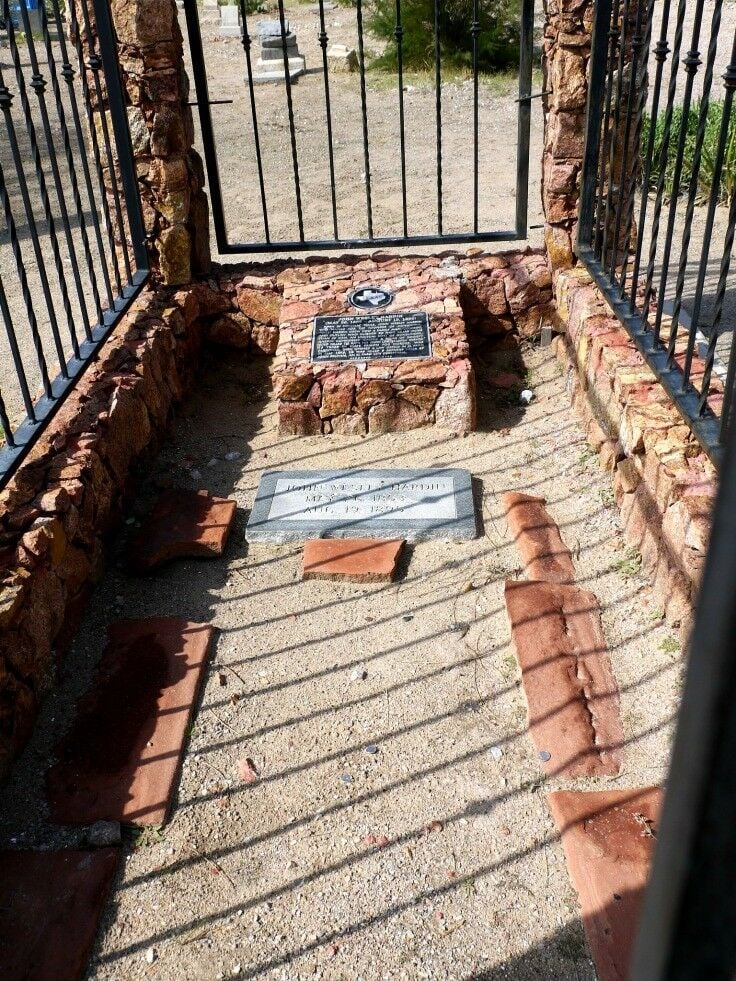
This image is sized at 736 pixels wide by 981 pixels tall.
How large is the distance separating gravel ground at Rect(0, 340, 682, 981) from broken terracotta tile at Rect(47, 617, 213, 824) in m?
0.06

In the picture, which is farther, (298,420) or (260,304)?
(260,304)

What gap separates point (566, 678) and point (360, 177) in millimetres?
6283

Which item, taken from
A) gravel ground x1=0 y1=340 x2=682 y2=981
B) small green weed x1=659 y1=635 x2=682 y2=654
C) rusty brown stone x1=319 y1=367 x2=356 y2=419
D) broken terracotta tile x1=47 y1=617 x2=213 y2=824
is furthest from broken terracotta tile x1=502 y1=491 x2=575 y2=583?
broken terracotta tile x1=47 y1=617 x2=213 y2=824

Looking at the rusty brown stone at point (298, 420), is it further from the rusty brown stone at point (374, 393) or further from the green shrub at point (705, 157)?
the green shrub at point (705, 157)

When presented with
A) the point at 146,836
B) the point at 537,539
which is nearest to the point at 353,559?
the point at 537,539

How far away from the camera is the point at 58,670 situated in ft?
9.64

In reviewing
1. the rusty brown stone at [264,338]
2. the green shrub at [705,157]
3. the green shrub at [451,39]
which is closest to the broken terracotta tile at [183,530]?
the rusty brown stone at [264,338]

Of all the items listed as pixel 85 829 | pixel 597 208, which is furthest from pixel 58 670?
A: pixel 597 208

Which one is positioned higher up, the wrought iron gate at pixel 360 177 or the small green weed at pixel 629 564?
the wrought iron gate at pixel 360 177

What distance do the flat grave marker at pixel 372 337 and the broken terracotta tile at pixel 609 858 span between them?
2.36 meters

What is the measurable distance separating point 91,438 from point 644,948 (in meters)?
3.08

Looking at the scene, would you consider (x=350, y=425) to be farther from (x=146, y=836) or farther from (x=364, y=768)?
(x=146, y=836)

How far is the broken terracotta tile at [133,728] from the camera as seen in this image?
251 centimetres

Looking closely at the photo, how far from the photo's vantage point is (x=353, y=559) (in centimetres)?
339
